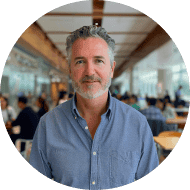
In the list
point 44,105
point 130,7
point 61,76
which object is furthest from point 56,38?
point 130,7

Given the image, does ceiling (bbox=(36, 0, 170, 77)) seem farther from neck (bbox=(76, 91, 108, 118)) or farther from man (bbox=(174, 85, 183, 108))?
man (bbox=(174, 85, 183, 108))

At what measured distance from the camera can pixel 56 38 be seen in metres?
1.34

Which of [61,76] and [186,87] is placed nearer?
[61,76]

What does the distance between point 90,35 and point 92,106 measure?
0.46m

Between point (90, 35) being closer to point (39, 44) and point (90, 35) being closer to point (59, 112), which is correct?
point (39, 44)

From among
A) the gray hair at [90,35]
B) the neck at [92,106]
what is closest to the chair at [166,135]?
the neck at [92,106]

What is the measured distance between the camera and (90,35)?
1.17 m

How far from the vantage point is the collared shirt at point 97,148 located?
120 centimetres

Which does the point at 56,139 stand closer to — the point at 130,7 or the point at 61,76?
the point at 61,76

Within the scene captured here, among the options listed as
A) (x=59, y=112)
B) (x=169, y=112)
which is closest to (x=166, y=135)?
(x=169, y=112)

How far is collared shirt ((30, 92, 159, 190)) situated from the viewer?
1203 mm

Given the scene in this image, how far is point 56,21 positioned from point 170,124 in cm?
116

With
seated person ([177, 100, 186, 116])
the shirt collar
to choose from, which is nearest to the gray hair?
the shirt collar

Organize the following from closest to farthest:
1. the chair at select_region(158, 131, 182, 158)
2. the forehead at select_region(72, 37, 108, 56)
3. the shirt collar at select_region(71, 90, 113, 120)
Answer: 1. the forehead at select_region(72, 37, 108, 56)
2. the shirt collar at select_region(71, 90, 113, 120)
3. the chair at select_region(158, 131, 182, 158)
